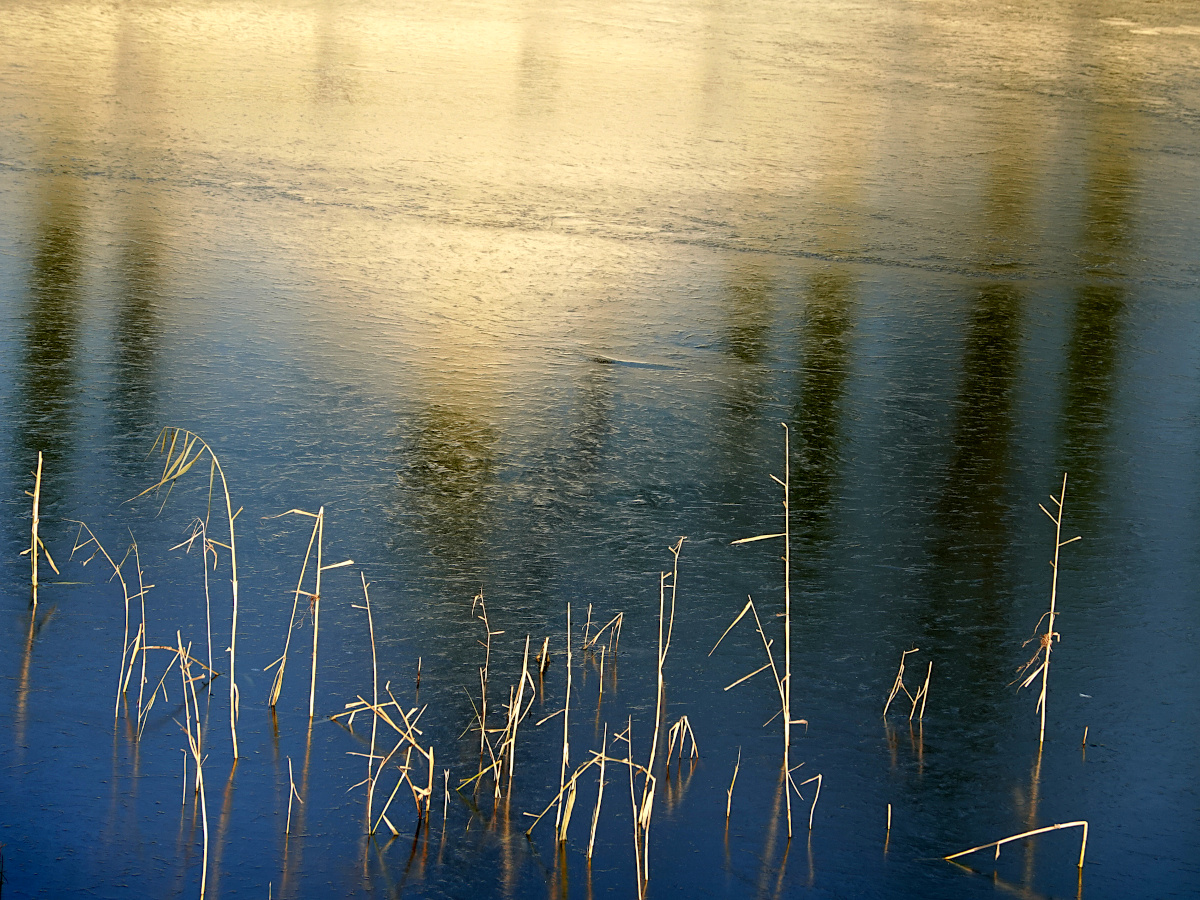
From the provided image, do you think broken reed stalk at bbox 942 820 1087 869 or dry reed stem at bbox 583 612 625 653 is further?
dry reed stem at bbox 583 612 625 653

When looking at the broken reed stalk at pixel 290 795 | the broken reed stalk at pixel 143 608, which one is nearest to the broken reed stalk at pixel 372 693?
the broken reed stalk at pixel 290 795

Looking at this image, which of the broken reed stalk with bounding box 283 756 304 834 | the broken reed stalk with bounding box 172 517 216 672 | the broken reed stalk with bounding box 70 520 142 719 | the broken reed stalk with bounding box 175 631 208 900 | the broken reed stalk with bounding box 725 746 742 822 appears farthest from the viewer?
the broken reed stalk with bounding box 172 517 216 672

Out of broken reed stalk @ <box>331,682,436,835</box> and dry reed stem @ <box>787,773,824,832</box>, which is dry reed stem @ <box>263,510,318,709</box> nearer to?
broken reed stalk @ <box>331,682,436,835</box>

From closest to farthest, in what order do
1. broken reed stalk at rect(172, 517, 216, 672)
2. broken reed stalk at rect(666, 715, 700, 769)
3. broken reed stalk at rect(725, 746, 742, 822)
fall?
broken reed stalk at rect(725, 746, 742, 822)
broken reed stalk at rect(666, 715, 700, 769)
broken reed stalk at rect(172, 517, 216, 672)

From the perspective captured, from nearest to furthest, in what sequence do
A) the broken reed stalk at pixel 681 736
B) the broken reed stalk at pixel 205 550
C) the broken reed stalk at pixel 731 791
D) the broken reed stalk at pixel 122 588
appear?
1. the broken reed stalk at pixel 731 791
2. the broken reed stalk at pixel 681 736
3. the broken reed stalk at pixel 122 588
4. the broken reed stalk at pixel 205 550

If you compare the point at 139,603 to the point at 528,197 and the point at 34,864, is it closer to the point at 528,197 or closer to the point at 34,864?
the point at 34,864

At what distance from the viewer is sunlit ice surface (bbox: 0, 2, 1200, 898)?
2529mm

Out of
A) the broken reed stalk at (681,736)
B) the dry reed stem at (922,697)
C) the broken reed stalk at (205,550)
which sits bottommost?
the broken reed stalk at (681,736)

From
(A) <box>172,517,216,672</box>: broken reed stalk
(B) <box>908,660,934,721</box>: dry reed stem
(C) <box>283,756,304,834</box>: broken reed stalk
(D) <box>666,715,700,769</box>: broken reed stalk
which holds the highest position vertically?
(A) <box>172,517,216,672</box>: broken reed stalk

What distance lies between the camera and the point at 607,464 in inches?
163

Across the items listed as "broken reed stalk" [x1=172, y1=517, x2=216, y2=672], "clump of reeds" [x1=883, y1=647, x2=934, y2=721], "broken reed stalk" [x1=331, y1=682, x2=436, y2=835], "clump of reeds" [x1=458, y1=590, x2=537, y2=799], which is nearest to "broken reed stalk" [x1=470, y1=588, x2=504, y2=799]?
"clump of reeds" [x1=458, y1=590, x2=537, y2=799]

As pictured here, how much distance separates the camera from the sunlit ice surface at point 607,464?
253 cm

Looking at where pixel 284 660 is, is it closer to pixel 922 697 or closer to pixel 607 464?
pixel 922 697

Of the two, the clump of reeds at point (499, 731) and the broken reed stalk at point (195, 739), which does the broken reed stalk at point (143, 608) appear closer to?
the broken reed stalk at point (195, 739)
